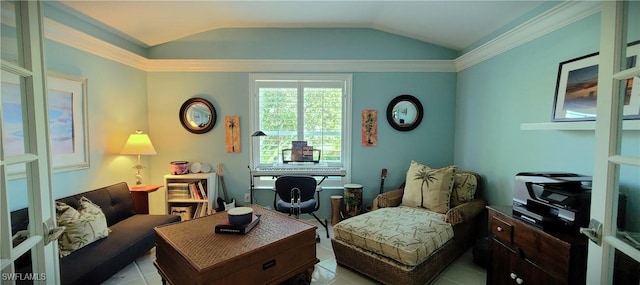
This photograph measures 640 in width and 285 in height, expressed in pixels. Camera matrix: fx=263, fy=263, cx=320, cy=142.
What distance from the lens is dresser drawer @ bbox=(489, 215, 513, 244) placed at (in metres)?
1.83

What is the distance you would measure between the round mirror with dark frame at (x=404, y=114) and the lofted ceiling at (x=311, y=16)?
874mm

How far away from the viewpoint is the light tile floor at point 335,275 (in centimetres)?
229

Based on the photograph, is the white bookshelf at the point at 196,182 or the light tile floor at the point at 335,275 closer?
the light tile floor at the point at 335,275

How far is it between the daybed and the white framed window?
1083mm

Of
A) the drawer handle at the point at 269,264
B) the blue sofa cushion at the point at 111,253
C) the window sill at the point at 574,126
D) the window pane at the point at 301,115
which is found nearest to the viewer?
the window sill at the point at 574,126

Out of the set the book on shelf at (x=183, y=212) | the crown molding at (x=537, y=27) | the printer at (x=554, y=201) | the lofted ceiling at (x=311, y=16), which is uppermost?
the lofted ceiling at (x=311, y=16)

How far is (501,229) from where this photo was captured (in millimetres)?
1912

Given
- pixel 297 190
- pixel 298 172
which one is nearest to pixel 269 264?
pixel 297 190

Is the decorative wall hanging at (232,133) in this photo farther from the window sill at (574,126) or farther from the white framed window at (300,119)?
the window sill at (574,126)

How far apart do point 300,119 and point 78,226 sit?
2.54 meters

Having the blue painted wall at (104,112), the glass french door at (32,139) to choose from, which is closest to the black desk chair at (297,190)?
the blue painted wall at (104,112)

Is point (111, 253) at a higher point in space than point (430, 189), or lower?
lower

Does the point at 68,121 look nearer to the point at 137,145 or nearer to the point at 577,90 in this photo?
the point at 137,145

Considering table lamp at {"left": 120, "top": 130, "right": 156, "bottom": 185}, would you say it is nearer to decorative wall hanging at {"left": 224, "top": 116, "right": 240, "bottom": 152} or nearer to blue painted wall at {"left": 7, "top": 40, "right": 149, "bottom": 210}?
blue painted wall at {"left": 7, "top": 40, "right": 149, "bottom": 210}
